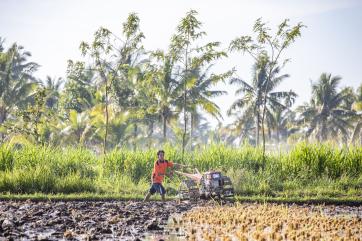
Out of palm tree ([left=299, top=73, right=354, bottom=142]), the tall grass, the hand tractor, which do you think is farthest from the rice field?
palm tree ([left=299, top=73, right=354, bottom=142])

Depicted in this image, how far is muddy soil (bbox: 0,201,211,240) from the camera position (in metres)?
8.41

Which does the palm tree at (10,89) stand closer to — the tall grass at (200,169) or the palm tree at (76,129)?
the palm tree at (76,129)

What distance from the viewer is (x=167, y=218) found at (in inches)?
436

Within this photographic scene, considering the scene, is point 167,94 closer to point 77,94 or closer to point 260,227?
point 77,94

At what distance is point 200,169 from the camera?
20.7m

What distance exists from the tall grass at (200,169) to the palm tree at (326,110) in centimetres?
2737

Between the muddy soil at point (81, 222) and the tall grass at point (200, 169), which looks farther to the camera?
the tall grass at point (200, 169)

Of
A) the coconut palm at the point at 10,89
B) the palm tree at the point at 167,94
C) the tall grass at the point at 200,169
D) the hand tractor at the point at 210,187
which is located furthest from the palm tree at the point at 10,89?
the hand tractor at the point at 210,187

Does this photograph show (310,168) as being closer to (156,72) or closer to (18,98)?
(156,72)

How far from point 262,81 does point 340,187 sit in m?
26.1

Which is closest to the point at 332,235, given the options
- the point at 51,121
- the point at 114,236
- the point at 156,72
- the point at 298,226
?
the point at 298,226

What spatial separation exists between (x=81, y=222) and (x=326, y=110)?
138 feet

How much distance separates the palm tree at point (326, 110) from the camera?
47.9 m

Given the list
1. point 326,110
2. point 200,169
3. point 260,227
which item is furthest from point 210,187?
point 326,110
